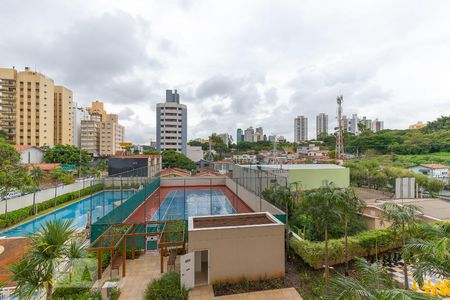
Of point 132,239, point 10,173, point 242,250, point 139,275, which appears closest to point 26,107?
point 10,173

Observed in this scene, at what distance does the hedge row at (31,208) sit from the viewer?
13786 mm

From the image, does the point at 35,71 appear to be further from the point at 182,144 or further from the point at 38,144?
the point at 182,144

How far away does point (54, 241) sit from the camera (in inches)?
168

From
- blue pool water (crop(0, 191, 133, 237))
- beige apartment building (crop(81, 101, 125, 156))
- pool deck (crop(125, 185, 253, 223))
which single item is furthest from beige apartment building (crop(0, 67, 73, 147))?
pool deck (crop(125, 185, 253, 223))

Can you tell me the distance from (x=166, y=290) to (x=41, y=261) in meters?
3.28

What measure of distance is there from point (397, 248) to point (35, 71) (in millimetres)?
73754

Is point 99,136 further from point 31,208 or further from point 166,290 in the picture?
point 166,290

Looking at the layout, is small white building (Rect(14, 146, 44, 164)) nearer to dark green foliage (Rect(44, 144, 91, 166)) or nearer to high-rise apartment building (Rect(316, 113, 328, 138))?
dark green foliage (Rect(44, 144, 91, 166))

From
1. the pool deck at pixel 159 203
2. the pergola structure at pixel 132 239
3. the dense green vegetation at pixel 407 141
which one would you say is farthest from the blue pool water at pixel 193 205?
the dense green vegetation at pixel 407 141

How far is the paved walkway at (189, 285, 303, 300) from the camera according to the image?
618cm

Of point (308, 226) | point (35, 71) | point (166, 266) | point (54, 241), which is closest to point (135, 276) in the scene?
point (166, 266)

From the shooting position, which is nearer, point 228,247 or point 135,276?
point 228,247

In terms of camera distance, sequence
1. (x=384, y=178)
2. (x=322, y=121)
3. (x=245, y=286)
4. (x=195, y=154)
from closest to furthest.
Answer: (x=245, y=286) → (x=384, y=178) → (x=195, y=154) → (x=322, y=121)

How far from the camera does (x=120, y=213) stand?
36.6ft
